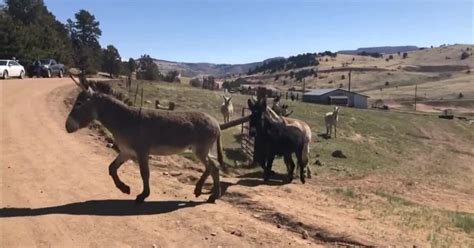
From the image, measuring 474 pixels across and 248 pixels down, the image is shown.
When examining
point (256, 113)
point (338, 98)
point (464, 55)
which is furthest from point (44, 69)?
point (464, 55)

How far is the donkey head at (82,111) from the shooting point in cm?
1088

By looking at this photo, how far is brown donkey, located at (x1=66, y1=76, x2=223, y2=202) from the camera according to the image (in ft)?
35.4

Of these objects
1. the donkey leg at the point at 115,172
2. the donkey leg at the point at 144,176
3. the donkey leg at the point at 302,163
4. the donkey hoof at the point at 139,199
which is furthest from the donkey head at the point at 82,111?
the donkey leg at the point at 302,163

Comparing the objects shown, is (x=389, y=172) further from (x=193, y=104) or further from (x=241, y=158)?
(x=193, y=104)

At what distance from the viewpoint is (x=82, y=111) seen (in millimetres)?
10906

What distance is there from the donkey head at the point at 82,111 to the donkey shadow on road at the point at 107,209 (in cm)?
155

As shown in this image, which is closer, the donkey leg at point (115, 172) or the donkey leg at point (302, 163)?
the donkey leg at point (115, 172)

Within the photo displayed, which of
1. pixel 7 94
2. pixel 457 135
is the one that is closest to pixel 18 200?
pixel 7 94

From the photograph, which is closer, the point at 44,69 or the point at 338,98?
the point at 44,69

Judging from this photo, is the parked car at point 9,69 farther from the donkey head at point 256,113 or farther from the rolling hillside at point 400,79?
the rolling hillside at point 400,79

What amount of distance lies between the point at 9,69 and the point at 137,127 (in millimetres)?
42988

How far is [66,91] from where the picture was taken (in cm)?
3344

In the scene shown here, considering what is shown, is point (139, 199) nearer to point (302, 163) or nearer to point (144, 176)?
point (144, 176)

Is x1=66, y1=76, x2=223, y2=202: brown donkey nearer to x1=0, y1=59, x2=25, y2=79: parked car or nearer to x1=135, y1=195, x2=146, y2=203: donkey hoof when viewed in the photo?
x1=135, y1=195, x2=146, y2=203: donkey hoof
